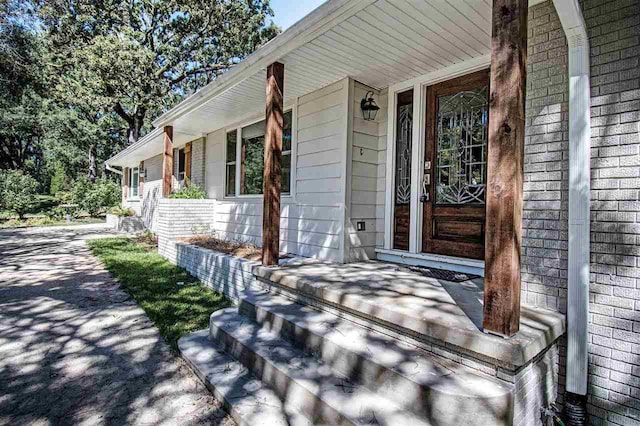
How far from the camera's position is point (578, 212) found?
210cm

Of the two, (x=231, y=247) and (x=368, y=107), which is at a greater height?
(x=368, y=107)

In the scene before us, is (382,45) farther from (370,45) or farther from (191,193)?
(191,193)

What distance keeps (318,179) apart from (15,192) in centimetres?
1541

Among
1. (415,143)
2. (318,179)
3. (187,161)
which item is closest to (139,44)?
(187,161)

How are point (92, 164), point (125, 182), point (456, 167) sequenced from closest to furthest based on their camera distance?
1. point (456, 167)
2. point (125, 182)
3. point (92, 164)

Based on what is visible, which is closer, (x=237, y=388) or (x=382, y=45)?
(x=237, y=388)

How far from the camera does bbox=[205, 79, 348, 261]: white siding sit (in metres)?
4.12

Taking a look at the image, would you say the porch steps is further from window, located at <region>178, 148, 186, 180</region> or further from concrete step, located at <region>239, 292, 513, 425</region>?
window, located at <region>178, 148, 186, 180</region>

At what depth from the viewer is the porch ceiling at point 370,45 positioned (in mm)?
2676

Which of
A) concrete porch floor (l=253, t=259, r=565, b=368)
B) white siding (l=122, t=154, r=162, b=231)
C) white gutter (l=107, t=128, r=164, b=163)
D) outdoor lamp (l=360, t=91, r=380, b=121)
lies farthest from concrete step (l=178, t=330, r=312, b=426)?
white siding (l=122, t=154, r=162, b=231)

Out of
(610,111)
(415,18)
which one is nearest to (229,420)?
(610,111)

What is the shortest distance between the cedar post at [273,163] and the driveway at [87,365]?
1.33 metres

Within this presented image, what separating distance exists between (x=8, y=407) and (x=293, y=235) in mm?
3268

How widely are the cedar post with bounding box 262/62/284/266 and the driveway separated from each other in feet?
4.36
